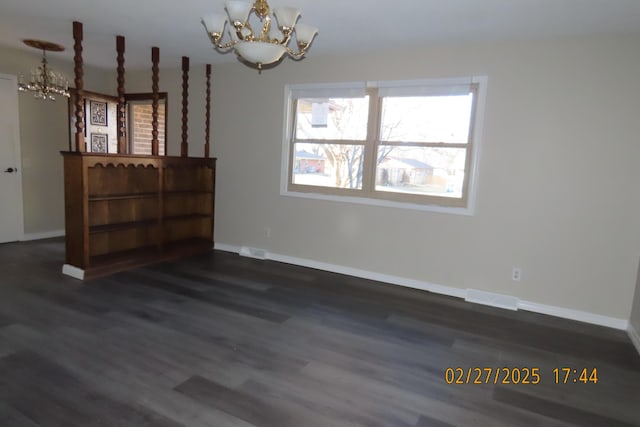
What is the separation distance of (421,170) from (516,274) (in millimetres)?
1400

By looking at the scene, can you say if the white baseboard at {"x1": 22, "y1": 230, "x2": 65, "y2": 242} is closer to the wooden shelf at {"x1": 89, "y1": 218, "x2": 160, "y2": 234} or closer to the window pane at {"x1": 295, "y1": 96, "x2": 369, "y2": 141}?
the wooden shelf at {"x1": 89, "y1": 218, "x2": 160, "y2": 234}

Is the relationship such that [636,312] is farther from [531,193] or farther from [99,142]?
[99,142]

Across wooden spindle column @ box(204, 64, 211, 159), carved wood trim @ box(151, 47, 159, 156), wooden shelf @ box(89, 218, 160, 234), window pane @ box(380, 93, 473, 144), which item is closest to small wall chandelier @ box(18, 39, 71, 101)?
carved wood trim @ box(151, 47, 159, 156)

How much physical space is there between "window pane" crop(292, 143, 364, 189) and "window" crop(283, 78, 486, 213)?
12 millimetres

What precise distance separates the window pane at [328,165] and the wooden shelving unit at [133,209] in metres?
1.35

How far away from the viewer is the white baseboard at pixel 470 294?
348 centimetres

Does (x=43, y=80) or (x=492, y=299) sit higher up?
(x=43, y=80)

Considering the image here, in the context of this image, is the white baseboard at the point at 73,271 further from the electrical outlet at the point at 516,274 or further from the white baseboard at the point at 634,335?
the white baseboard at the point at 634,335

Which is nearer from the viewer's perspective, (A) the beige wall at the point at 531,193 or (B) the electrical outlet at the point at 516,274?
(A) the beige wall at the point at 531,193

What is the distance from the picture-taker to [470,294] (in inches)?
154

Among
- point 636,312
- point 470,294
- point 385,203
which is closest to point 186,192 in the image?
point 385,203

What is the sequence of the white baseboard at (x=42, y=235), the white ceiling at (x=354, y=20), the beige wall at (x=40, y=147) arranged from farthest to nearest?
1. the white baseboard at (x=42, y=235)
2. the beige wall at (x=40, y=147)
3. the white ceiling at (x=354, y=20)

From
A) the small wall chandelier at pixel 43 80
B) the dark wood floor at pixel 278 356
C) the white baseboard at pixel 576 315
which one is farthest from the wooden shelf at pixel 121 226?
the white baseboard at pixel 576 315

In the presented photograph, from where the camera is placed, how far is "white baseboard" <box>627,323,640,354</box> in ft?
9.93
